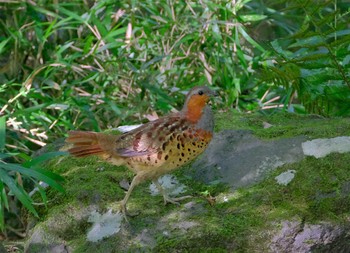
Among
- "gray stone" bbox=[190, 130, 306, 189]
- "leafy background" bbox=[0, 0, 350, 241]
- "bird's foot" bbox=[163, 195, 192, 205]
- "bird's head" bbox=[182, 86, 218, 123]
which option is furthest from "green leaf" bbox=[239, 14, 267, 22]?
"bird's foot" bbox=[163, 195, 192, 205]

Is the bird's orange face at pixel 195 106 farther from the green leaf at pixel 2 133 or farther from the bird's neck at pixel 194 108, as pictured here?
the green leaf at pixel 2 133

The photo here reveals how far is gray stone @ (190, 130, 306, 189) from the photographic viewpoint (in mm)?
3961

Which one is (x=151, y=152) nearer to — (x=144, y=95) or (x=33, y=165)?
(x=33, y=165)

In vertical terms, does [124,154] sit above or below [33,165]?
above

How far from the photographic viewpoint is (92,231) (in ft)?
12.1

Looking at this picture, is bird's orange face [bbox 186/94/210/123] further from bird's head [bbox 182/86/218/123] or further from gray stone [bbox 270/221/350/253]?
gray stone [bbox 270/221/350/253]

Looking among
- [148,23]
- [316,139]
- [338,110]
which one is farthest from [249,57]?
[316,139]

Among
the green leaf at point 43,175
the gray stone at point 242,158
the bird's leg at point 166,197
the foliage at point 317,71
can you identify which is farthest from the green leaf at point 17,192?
the foliage at point 317,71

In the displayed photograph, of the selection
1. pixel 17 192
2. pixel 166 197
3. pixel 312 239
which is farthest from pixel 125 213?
pixel 312 239

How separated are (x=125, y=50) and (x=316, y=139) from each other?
244 cm

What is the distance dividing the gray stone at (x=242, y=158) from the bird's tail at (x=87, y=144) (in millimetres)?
553

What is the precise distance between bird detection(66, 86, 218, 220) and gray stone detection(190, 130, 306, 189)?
27 centimetres

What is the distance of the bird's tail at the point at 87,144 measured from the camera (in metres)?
3.92

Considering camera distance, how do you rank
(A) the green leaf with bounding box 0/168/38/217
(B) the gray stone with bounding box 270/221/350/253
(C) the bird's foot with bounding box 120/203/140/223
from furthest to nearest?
(A) the green leaf with bounding box 0/168/38/217, (C) the bird's foot with bounding box 120/203/140/223, (B) the gray stone with bounding box 270/221/350/253
